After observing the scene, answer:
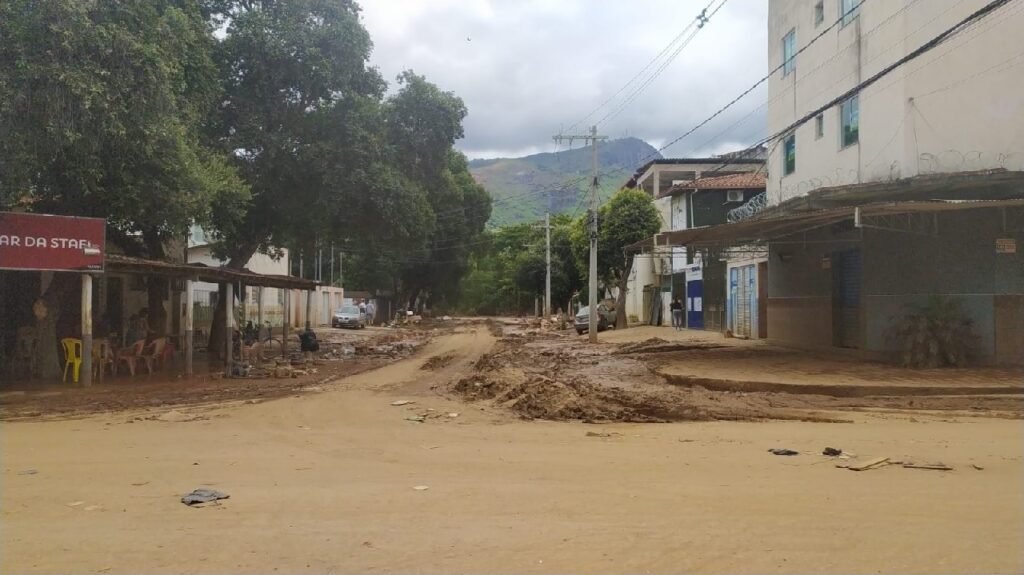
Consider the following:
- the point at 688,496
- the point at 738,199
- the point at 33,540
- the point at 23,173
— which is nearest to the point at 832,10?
the point at 738,199

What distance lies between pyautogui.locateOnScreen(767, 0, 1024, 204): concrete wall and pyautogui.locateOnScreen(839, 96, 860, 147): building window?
0.20 m

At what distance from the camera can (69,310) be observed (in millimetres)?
17484

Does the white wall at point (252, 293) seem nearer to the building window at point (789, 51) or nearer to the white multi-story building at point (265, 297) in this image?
the white multi-story building at point (265, 297)

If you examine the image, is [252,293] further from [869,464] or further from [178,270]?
[869,464]

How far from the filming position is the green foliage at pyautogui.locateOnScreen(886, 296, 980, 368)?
556 inches

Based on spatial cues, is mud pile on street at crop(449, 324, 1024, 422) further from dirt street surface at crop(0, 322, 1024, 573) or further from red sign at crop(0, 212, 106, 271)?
red sign at crop(0, 212, 106, 271)

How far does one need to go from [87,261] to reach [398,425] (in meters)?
7.97

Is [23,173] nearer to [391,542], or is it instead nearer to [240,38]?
[240,38]

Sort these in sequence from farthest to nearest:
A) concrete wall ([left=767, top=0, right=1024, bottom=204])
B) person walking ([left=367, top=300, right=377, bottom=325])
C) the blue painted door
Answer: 1. person walking ([left=367, top=300, right=377, bottom=325])
2. the blue painted door
3. concrete wall ([left=767, top=0, right=1024, bottom=204])

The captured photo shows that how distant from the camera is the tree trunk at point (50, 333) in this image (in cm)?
1599

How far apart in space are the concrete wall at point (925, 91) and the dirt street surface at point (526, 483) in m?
6.21

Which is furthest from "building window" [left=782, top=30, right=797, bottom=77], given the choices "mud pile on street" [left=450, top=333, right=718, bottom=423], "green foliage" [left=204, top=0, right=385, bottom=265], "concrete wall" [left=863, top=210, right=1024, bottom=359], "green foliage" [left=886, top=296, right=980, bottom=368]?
"green foliage" [left=204, top=0, right=385, bottom=265]

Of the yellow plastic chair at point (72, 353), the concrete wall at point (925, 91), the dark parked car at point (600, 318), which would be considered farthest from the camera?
the dark parked car at point (600, 318)

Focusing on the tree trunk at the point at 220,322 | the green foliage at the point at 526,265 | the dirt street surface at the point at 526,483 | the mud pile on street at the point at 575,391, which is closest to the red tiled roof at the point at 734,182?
the mud pile on street at the point at 575,391
